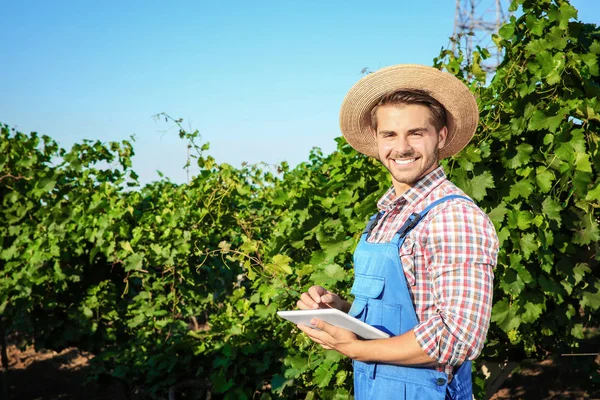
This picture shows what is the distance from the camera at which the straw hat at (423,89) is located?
203 cm

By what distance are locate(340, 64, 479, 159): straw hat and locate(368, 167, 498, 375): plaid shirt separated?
17.5 inches

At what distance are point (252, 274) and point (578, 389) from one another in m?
4.34

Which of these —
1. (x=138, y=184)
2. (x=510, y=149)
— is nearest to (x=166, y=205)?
(x=138, y=184)

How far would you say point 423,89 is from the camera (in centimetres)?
203

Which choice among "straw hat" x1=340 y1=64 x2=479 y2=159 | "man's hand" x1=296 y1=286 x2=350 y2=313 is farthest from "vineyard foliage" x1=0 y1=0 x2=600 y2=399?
"man's hand" x1=296 y1=286 x2=350 y2=313

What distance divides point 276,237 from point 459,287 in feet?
8.03

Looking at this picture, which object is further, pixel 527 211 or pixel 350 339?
pixel 527 211

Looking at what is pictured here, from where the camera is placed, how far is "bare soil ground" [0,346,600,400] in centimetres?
557

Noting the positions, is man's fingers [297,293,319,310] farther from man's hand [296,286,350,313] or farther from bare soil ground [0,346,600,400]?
bare soil ground [0,346,600,400]

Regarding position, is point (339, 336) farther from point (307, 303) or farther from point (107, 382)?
point (107, 382)

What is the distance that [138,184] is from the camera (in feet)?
18.4

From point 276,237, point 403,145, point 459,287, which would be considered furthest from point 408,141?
point 276,237

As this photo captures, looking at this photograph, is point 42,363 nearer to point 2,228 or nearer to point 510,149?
point 2,228

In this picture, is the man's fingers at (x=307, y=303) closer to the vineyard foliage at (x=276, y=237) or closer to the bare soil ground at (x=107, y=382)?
the vineyard foliage at (x=276, y=237)
